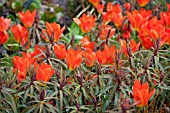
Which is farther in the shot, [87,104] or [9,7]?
[9,7]

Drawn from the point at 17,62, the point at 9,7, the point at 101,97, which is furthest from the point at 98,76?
the point at 9,7

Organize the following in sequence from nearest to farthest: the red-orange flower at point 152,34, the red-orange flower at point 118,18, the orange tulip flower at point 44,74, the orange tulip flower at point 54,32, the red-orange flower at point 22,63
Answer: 1. the orange tulip flower at point 44,74
2. the red-orange flower at point 22,63
3. the red-orange flower at point 152,34
4. the orange tulip flower at point 54,32
5. the red-orange flower at point 118,18

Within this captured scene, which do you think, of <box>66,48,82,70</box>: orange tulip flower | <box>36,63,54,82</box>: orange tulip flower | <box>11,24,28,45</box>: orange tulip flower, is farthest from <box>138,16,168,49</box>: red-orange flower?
<box>11,24,28,45</box>: orange tulip flower

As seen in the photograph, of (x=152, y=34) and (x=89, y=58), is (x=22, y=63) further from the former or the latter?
(x=152, y=34)

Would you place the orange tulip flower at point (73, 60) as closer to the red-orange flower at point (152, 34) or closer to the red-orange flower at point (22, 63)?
the red-orange flower at point (22, 63)

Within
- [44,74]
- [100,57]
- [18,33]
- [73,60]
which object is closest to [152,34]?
[100,57]

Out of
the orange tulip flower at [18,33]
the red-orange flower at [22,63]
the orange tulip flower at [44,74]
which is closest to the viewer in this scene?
the orange tulip flower at [44,74]

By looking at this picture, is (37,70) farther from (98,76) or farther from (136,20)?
(136,20)

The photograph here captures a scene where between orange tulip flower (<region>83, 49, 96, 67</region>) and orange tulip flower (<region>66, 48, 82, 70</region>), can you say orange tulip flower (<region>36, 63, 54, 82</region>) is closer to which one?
orange tulip flower (<region>66, 48, 82, 70</region>)

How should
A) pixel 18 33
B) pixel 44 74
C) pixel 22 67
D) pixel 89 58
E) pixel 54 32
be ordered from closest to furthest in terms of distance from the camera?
1. pixel 44 74
2. pixel 22 67
3. pixel 89 58
4. pixel 54 32
5. pixel 18 33

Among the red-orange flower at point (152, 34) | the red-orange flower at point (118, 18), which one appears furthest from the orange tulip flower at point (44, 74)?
the red-orange flower at point (118, 18)

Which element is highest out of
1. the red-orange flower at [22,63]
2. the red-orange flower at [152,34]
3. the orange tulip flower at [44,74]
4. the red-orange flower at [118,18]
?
the red-orange flower at [118,18]
